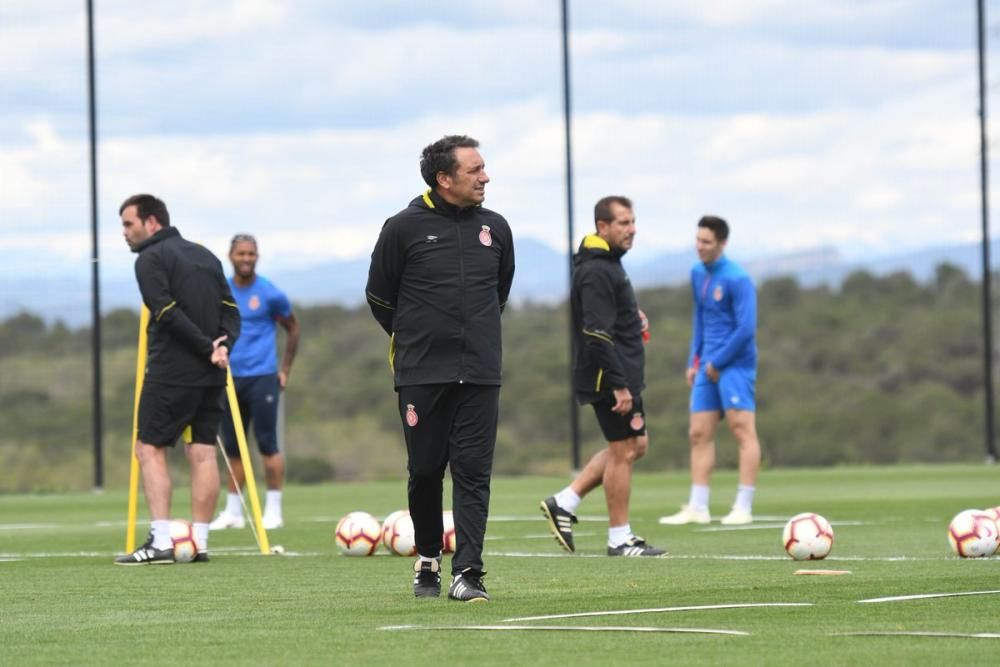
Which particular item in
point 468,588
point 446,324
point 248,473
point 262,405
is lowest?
point 468,588

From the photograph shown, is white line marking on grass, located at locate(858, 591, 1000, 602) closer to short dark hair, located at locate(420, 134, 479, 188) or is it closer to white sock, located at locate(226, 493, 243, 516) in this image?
short dark hair, located at locate(420, 134, 479, 188)

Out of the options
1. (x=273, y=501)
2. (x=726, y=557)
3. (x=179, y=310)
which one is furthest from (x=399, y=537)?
(x=273, y=501)

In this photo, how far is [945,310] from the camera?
195ft

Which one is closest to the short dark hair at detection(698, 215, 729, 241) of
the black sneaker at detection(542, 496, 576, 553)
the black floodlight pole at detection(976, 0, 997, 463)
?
the black sneaker at detection(542, 496, 576, 553)

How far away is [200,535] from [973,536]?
174 inches

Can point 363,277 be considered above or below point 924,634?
above

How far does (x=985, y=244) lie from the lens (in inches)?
1104

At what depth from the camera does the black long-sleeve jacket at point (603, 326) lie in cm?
1219

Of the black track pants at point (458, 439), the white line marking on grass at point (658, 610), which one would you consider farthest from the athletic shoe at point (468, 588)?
the white line marking on grass at point (658, 610)

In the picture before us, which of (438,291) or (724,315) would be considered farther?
(724,315)

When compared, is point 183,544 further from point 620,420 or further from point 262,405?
point 262,405

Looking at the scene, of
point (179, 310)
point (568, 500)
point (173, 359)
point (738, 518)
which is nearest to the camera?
point (179, 310)

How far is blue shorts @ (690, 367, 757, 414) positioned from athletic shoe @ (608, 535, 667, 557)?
339 centimetres

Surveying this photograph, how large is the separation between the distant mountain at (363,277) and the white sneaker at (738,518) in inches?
119
